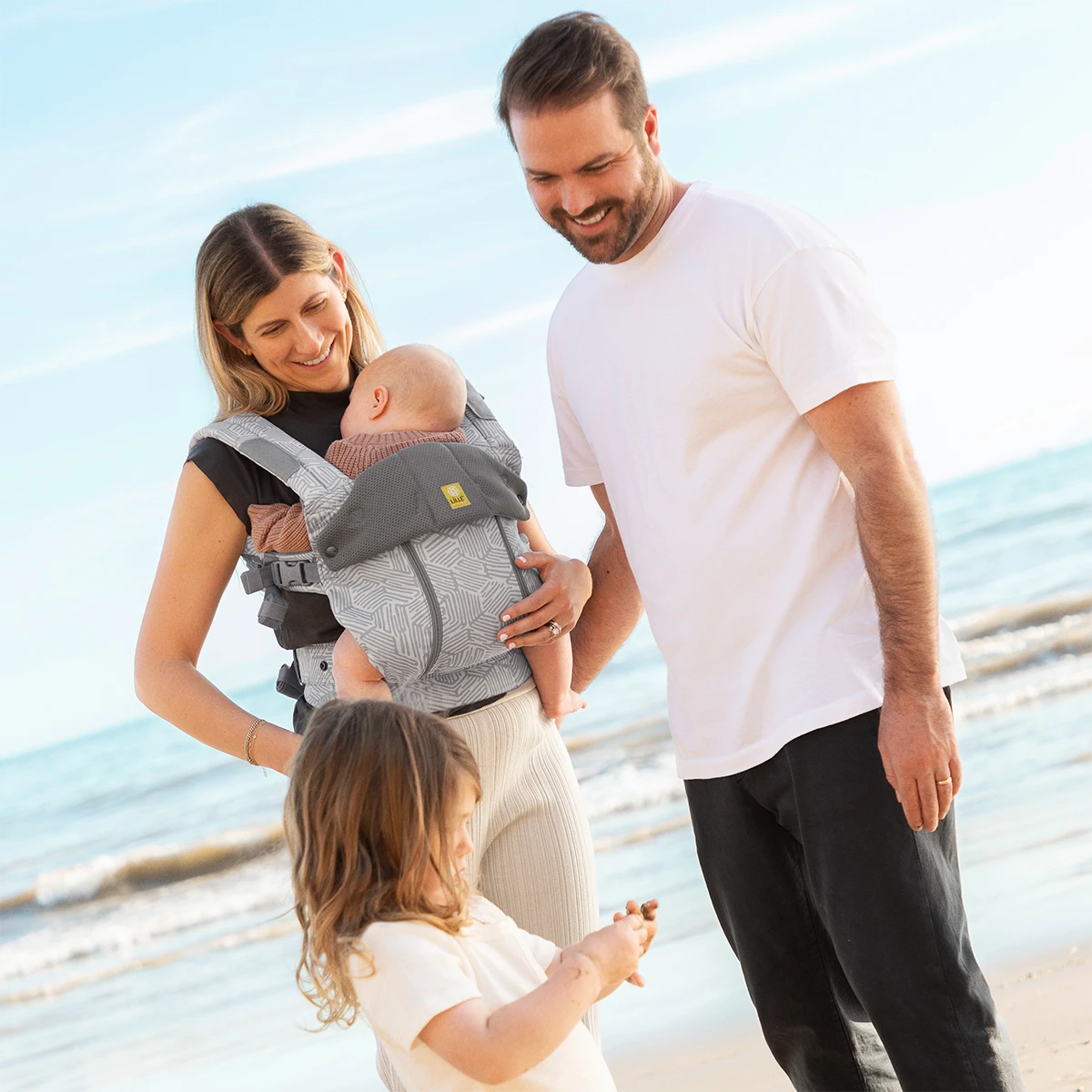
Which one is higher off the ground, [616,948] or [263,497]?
[263,497]

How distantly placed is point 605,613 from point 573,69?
1.02m

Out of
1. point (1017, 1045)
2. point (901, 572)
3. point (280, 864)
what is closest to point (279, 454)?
A: point (901, 572)

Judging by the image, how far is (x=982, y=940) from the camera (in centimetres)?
430

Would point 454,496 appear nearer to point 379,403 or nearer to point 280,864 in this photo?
point 379,403

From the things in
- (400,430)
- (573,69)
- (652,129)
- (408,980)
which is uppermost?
(573,69)

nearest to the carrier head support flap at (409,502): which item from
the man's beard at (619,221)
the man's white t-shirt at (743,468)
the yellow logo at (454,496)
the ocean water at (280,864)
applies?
the yellow logo at (454,496)

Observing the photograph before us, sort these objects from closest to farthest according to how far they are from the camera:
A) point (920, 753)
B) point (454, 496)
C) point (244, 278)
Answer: point (920, 753)
point (454, 496)
point (244, 278)

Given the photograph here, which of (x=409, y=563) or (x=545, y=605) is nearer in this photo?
(x=409, y=563)

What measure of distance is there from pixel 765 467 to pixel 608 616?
590mm

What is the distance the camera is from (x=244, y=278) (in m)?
2.10

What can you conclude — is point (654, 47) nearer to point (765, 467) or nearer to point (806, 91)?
point (806, 91)

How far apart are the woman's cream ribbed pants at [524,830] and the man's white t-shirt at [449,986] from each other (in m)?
0.29

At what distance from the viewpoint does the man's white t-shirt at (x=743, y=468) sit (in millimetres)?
1933

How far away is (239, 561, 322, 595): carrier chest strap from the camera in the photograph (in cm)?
200
